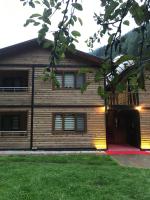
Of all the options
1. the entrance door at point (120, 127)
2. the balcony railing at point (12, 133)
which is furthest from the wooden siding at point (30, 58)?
the entrance door at point (120, 127)

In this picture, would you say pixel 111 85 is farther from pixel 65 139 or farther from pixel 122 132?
pixel 122 132

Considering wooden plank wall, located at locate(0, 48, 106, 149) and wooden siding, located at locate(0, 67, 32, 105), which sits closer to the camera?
wooden plank wall, located at locate(0, 48, 106, 149)

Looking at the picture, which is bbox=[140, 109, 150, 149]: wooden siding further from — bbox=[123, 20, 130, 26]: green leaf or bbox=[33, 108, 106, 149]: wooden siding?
bbox=[123, 20, 130, 26]: green leaf

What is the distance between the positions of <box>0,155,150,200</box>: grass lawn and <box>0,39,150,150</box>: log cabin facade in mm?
4732

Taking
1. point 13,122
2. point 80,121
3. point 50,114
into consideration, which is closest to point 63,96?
point 50,114

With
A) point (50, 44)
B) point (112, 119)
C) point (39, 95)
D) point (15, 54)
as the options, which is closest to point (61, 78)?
point (39, 95)

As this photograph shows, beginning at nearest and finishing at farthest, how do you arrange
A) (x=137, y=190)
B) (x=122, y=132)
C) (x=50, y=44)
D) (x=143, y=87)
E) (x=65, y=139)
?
(x=143, y=87)
(x=50, y=44)
(x=137, y=190)
(x=65, y=139)
(x=122, y=132)

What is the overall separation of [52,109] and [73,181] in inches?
370

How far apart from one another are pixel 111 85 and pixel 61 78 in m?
17.9

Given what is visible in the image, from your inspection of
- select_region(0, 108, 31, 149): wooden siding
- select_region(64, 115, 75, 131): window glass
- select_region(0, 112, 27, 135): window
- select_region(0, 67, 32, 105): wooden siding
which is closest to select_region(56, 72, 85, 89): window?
select_region(64, 115, 75, 131): window glass

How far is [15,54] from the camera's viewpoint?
782 inches

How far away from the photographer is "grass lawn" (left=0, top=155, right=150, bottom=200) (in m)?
8.52

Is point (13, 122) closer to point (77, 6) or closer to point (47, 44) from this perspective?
point (47, 44)

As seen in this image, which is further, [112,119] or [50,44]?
[112,119]
